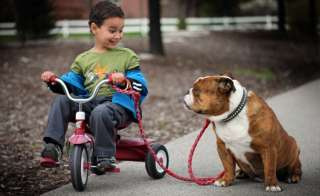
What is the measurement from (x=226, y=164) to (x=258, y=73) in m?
12.7

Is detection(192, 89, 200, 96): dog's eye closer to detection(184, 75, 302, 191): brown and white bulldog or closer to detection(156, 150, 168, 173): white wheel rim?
detection(184, 75, 302, 191): brown and white bulldog

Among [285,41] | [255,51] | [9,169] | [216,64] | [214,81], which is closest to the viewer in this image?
[214,81]

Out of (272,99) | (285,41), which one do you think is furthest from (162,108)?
(285,41)

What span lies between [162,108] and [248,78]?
537 centimetres

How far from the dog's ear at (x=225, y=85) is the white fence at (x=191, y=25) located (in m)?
26.2

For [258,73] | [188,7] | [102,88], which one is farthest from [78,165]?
[188,7]

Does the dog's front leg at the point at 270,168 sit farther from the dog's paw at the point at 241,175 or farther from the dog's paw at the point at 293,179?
the dog's paw at the point at 241,175

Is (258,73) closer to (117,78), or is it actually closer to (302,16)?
(117,78)

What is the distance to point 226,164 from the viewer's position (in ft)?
19.5

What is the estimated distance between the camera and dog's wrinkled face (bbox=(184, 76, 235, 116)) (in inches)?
221

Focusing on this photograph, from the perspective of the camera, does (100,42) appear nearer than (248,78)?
Yes

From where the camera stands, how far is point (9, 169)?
7.31 metres

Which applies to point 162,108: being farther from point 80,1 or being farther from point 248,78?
point 80,1

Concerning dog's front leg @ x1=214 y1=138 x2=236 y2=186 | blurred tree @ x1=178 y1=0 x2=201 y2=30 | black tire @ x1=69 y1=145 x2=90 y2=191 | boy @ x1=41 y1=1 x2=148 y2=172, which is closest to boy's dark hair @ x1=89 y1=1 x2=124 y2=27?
boy @ x1=41 y1=1 x2=148 y2=172
